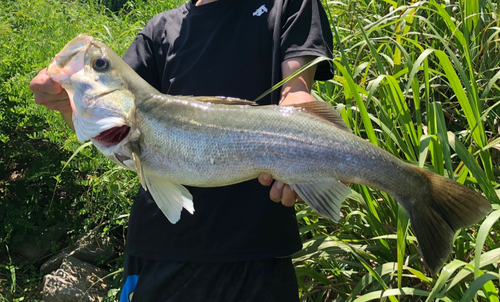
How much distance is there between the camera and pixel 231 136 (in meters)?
1.75

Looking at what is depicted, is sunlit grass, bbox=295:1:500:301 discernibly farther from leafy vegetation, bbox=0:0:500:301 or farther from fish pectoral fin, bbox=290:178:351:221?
fish pectoral fin, bbox=290:178:351:221

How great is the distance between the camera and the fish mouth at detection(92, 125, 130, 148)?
1.84m

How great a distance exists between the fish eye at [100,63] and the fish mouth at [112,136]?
247 mm

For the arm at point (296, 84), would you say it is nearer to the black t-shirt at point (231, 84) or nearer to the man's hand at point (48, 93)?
the black t-shirt at point (231, 84)

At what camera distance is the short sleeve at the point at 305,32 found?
1.97m

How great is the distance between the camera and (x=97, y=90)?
6.10 feet

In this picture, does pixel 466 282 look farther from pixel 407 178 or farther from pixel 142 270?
pixel 142 270

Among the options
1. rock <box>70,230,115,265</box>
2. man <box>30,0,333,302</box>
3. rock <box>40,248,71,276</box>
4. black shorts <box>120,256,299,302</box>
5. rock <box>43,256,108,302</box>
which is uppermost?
man <box>30,0,333,302</box>

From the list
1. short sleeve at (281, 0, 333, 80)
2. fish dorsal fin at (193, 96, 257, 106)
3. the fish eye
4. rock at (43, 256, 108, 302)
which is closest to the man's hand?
the fish eye

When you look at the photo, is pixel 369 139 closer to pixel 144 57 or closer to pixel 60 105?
pixel 144 57

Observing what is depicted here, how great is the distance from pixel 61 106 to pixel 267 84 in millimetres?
874

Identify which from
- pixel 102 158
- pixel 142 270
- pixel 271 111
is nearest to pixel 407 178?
pixel 271 111

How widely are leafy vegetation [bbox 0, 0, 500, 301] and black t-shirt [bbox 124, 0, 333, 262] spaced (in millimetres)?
291

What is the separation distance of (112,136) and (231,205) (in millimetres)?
560
